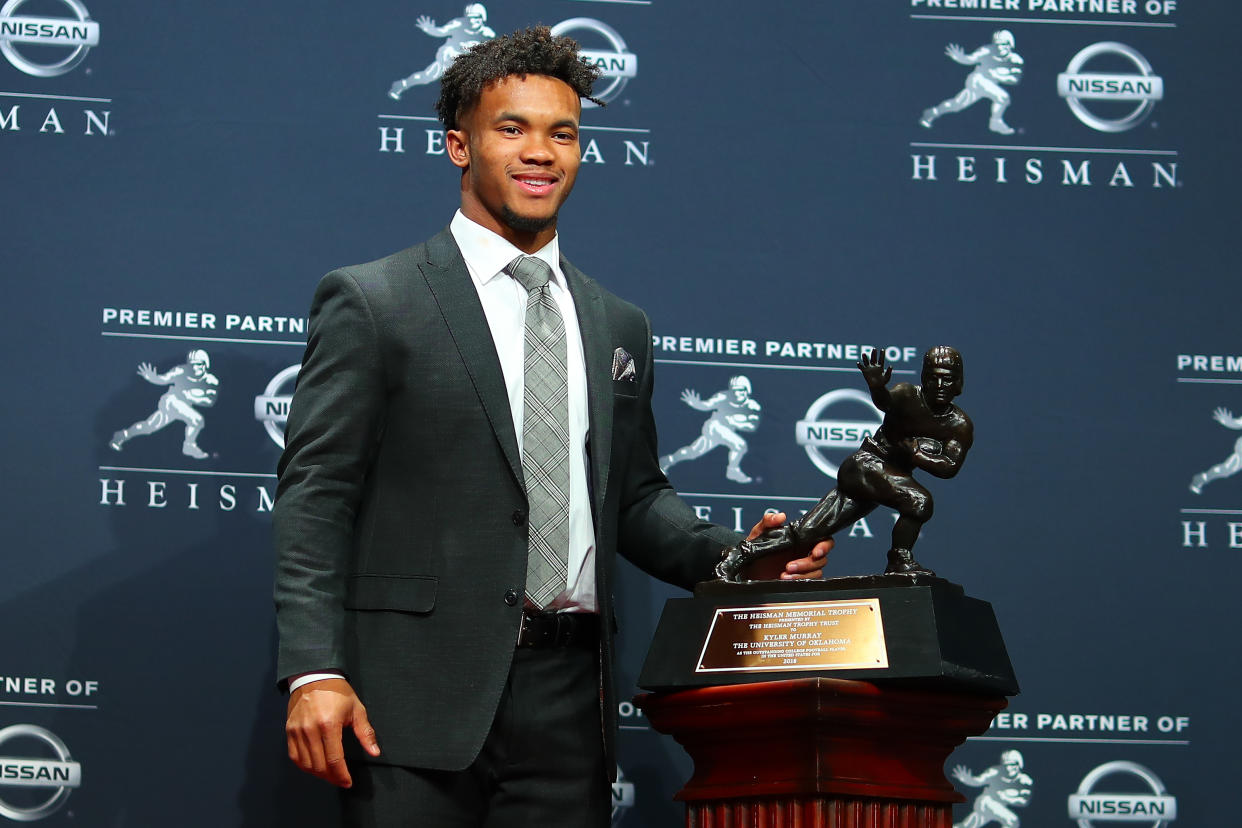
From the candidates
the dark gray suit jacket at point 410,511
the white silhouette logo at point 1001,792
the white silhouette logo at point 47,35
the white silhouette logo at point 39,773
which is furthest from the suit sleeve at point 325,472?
the white silhouette logo at point 1001,792

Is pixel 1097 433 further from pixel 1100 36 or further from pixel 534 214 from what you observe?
pixel 534 214

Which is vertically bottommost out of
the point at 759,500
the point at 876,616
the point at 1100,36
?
the point at 876,616

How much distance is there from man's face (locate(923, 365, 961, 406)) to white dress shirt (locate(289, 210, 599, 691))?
0.57 meters

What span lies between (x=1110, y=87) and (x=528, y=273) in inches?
71.4

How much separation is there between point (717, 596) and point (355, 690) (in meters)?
0.59

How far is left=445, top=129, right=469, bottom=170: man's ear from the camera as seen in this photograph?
8.72 ft

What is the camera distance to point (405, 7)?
3.54 meters

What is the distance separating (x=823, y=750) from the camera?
2213 mm

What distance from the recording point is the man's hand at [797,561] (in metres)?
2.52

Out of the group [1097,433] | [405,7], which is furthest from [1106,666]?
[405,7]

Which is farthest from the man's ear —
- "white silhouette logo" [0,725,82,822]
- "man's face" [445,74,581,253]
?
"white silhouette logo" [0,725,82,822]

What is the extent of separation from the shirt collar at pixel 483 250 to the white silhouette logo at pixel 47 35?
132cm

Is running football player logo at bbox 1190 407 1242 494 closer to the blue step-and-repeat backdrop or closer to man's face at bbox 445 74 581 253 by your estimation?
the blue step-and-repeat backdrop

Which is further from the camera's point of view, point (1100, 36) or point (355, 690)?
point (1100, 36)
